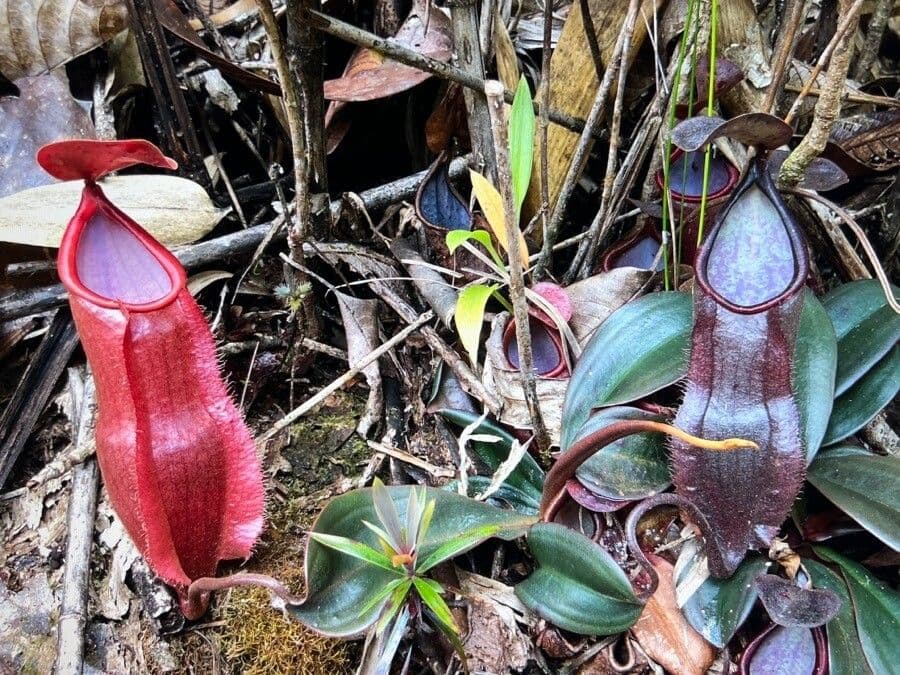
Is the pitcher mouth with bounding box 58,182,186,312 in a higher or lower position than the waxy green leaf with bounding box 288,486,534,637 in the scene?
higher

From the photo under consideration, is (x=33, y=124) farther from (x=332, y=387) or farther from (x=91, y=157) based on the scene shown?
(x=332, y=387)

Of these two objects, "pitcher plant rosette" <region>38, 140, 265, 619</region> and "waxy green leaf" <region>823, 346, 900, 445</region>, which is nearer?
"pitcher plant rosette" <region>38, 140, 265, 619</region>

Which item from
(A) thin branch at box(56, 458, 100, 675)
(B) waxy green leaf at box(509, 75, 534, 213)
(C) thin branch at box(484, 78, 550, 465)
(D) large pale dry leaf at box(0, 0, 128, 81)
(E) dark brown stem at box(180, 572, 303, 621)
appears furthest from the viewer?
(D) large pale dry leaf at box(0, 0, 128, 81)

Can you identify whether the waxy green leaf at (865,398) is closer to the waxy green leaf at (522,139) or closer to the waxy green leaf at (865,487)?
the waxy green leaf at (865,487)

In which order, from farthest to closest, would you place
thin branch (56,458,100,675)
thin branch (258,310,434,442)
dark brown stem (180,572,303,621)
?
thin branch (258,310,434,442) → thin branch (56,458,100,675) → dark brown stem (180,572,303,621)

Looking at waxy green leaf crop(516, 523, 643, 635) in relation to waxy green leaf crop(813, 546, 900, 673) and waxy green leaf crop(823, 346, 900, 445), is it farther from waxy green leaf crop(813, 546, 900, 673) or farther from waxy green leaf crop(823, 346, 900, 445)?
waxy green leaf crop(823, 346, 900, 445)

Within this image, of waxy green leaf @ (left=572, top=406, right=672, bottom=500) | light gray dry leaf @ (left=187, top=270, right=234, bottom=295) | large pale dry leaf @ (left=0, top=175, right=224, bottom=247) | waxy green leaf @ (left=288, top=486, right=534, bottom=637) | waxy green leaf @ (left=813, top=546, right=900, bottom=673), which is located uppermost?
large pale dry leaf @ (left=0, top=175, right=224, bottom=247)

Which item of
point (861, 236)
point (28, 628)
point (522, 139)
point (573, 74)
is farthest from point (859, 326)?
point (28, 628)

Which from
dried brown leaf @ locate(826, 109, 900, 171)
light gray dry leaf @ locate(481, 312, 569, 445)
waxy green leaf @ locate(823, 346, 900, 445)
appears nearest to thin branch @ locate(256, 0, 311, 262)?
light gray dry leaf @ locate(481, 312, 569, 445)
